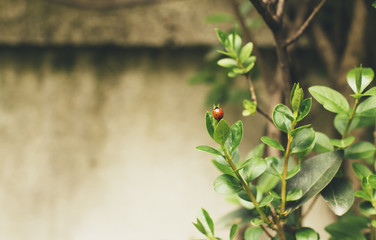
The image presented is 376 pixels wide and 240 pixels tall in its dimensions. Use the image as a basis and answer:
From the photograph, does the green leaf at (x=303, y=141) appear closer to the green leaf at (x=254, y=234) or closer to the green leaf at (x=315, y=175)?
the green leaf at (x=315, y=175)

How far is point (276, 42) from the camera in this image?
58 centimetres

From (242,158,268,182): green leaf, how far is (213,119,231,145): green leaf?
9 cm

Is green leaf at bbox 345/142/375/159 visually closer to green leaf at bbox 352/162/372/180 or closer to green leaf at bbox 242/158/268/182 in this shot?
green leaf at bbox 352/162/372/180

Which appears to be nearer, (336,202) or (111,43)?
(336,202)

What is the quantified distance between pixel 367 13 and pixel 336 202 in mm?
677

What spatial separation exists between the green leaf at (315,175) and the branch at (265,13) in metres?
0.23

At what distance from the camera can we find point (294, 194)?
522 mm

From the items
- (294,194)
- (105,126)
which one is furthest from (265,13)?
(105,126)

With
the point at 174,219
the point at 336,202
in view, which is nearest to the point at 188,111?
the point at 174,219

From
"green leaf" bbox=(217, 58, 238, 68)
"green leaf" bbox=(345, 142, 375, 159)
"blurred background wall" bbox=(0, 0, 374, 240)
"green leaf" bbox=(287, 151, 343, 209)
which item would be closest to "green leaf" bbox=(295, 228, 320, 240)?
"green leaf" bbox=(287, 151, 343, 209)

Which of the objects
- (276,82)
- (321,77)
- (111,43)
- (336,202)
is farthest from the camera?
(321,77)

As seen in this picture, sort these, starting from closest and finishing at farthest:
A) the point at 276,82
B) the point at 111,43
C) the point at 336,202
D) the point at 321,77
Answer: the point at 336,202
the point at 276,82
the point at 111,43
the point at 321,77

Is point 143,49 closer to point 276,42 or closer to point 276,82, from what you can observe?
point 276,82

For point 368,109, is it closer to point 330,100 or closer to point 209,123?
point 330,100
